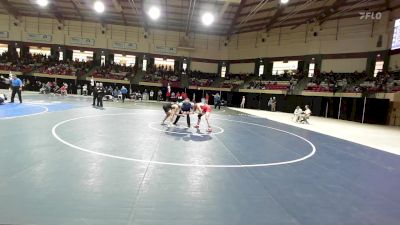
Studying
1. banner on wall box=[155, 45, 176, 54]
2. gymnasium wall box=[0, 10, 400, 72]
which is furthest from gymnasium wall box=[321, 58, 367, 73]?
banner on wall box=[155, 45, 176, 54]

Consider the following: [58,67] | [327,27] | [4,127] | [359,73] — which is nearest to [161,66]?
[58,67]

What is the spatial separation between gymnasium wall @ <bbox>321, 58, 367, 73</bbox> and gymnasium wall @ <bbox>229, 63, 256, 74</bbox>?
10259mm

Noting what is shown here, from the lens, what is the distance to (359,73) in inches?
1278

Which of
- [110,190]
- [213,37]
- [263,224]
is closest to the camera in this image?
[263,224]

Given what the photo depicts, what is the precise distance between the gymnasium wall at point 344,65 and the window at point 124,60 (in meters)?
27.2

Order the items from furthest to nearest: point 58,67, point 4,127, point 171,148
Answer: point 58,67 → point 4,127 → point 171,148

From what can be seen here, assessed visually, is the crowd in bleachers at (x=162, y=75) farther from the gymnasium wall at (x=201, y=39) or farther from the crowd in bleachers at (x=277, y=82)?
the crowd in bleachers at (x=277, y=82)

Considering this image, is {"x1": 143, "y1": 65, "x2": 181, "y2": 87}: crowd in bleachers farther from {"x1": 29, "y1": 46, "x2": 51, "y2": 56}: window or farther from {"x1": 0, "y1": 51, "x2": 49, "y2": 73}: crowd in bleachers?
{"x1": 29, "y1": 46, "x2": 51, "y2": 56}: window

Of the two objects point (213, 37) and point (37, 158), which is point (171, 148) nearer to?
point (37, 158)

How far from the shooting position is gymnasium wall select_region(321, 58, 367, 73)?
3319cm

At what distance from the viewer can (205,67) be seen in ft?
153

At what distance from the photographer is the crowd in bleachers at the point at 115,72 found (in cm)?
4219

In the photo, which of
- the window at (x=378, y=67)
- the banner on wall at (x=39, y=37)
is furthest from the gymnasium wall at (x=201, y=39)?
the window at (x=378, y=67)

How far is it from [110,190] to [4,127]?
7517mm
